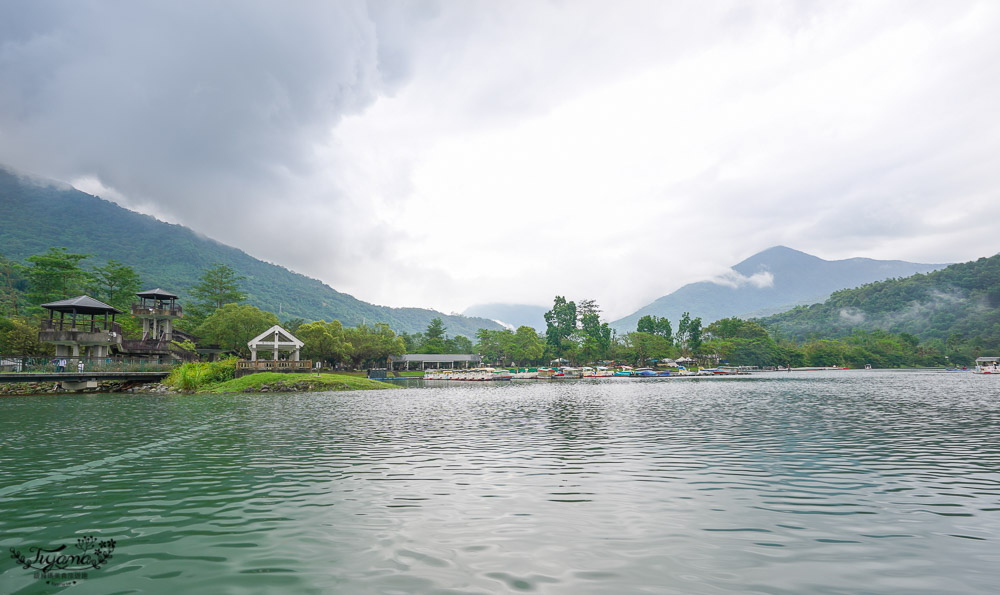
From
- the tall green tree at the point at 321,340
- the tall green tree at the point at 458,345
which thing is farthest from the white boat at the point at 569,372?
the tall green tree at the point at 321,340

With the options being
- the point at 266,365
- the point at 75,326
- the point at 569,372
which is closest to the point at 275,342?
the point at 266,365

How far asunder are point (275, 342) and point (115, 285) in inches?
2020

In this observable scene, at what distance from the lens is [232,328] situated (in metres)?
83.2

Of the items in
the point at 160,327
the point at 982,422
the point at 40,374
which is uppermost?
the point at 160,327

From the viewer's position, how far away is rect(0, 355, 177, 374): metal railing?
2084 inches

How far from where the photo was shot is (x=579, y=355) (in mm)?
148750

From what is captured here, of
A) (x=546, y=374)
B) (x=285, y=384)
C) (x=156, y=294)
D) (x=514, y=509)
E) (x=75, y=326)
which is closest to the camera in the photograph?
(x=514, y=509)

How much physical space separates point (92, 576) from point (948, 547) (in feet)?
48.3

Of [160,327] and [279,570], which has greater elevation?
[160,327]

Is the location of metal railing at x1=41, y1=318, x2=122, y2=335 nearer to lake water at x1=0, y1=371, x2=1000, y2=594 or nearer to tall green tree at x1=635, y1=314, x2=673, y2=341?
lake water at x1=0, y1=371, x2=1000, y2=594

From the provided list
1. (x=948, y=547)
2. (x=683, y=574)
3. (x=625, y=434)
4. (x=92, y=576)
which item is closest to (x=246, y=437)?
(x=92, y=576)

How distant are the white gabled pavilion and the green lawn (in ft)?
30.7

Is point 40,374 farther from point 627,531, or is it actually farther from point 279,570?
point 627,531

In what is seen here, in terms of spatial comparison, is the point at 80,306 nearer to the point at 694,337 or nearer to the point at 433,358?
the point at 433,358
